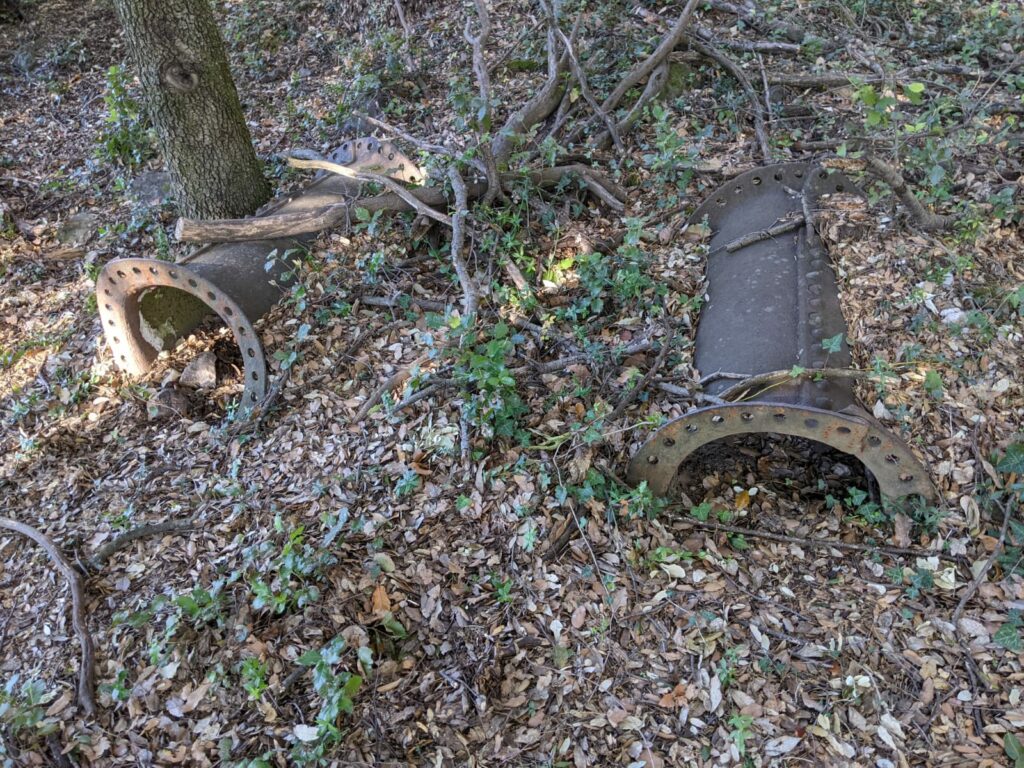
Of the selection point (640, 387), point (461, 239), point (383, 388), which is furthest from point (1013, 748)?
point (461, 239)

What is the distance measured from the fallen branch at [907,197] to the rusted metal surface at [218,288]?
2949mm

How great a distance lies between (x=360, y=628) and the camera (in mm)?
2941

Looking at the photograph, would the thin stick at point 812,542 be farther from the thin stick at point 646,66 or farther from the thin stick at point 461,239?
the thin stick at point 646,66

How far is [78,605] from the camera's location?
3.17 m

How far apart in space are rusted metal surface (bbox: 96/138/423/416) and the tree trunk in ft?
1.74

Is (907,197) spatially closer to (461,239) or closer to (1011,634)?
(1011,634)

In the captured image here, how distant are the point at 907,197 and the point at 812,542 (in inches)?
87.6

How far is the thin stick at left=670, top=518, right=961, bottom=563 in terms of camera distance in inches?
123

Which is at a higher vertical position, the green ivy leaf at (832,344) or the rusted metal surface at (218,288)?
the rusted metal surface at (218,288)

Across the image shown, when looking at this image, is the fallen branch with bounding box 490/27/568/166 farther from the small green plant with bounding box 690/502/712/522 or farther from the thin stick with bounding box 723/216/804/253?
the small green plant with bounding box 690/502/712/522

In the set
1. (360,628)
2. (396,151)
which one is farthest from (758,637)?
(396,151)

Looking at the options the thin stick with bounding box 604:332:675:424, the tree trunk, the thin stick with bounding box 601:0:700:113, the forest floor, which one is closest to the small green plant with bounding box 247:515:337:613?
the forest floor

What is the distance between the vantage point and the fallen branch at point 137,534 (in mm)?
3445

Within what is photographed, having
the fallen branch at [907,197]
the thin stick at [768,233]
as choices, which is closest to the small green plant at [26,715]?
the thin stick at [768,233]
